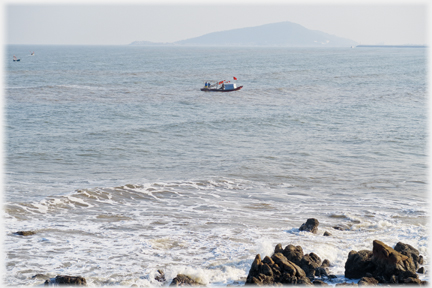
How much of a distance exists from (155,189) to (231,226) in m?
5.90

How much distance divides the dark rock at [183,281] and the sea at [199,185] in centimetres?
33

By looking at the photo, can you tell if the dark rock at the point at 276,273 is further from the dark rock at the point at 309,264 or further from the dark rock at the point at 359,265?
the dark rock at the point at 359,265

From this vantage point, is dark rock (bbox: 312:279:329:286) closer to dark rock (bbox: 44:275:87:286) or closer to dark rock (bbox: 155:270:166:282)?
dark rock (bbox: 155:270:166:282)

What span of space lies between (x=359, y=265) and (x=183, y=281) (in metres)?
4.93

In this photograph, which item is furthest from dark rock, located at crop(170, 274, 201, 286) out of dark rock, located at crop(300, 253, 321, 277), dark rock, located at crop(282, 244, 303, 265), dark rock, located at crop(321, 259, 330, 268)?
dark rock, located at crop(321, 259, 330, 268)

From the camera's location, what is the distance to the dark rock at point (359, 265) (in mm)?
12539

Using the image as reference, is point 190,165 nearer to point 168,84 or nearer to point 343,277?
point 343,277

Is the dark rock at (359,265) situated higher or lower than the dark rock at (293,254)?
lower

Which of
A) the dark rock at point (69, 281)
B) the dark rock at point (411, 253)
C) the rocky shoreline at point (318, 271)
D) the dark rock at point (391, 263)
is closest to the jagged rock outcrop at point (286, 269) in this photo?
the rocky shoreline at point (318, 271)

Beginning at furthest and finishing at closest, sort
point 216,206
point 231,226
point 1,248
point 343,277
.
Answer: point 216,206, point 231,226, point 1,248, point 343,277

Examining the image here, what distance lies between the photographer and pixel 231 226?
56.4ft

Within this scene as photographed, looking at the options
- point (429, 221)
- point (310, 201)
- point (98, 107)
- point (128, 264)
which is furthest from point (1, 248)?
point (98, 107)

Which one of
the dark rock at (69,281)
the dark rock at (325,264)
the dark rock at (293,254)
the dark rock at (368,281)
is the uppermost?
the dark rock at (293,254)

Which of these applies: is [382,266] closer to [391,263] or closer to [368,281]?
[391,263]
